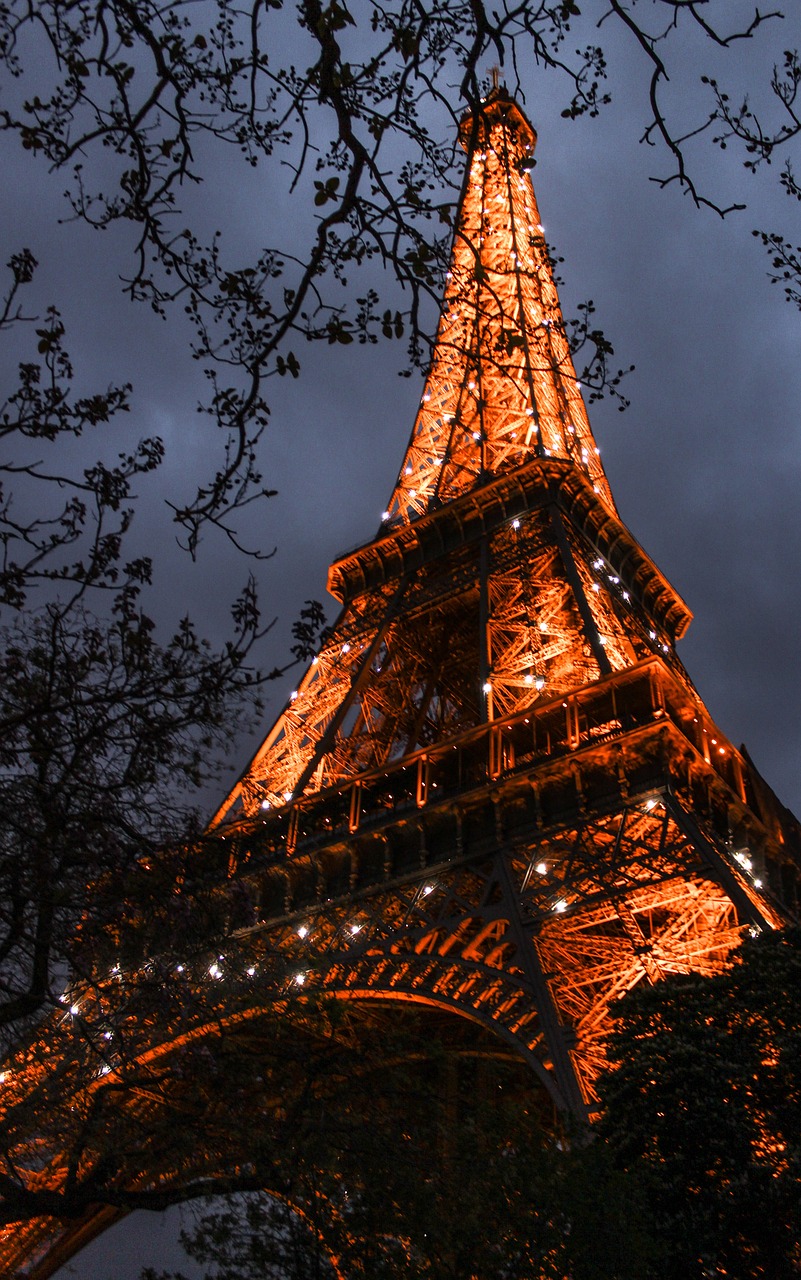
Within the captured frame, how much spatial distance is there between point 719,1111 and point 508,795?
983cm

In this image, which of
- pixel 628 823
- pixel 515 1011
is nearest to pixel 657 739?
pixel 628 823

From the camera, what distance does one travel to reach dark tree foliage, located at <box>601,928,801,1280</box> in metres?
15.9

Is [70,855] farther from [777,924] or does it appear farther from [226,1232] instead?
[777,924]

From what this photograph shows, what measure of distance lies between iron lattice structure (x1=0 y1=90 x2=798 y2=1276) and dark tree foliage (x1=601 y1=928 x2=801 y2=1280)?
1.60m

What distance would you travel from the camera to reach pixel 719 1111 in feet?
54.8

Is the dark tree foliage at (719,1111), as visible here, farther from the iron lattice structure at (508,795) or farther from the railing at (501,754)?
the railing at (501,754)

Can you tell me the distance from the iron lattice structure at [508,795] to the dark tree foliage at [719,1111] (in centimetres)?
160

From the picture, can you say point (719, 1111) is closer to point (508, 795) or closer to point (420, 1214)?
point (420, 1214)

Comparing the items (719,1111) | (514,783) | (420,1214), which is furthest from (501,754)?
(420,1214)

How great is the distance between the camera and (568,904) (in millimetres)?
22625

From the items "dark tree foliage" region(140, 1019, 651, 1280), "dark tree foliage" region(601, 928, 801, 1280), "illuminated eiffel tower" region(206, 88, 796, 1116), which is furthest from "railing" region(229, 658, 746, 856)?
"dark tree foliage" region(140, 1019, 651, 1280)

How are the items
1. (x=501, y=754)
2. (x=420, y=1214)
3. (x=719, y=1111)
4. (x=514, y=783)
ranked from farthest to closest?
(x=501, y=754) < (x=514, y=783) < (x=719, y=1111) < (x=420, y=1214)

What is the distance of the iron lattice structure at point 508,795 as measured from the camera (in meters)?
21.9

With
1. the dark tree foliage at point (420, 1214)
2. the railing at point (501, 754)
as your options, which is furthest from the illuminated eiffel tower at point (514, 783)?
the dark tree foliage at point (420, 1214)
